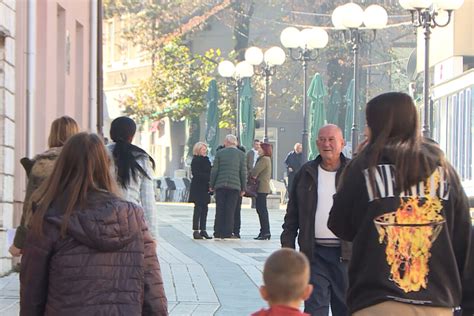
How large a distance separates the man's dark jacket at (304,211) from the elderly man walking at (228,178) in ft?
39.4

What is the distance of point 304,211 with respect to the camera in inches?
313

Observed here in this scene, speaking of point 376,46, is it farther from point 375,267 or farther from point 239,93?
point 375,267

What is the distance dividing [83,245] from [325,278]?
297cm

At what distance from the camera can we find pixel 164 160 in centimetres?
5991

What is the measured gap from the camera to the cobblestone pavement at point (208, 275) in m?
11.5

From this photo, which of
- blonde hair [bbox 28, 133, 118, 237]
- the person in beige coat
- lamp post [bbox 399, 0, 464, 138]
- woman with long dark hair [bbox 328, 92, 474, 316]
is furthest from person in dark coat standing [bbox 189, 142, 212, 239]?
woman with long dark hair [bbox 328, 92, 474, 316]

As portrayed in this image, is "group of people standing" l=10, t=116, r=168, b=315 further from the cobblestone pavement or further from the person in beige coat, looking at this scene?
the person in beige coat

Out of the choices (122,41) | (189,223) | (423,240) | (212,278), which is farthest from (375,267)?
(122,41)

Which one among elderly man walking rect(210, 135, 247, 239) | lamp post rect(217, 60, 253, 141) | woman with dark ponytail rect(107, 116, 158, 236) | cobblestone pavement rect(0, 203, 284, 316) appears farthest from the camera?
lamp post rect(217, 60, 253, 141)

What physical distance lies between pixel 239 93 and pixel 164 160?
20.8 m

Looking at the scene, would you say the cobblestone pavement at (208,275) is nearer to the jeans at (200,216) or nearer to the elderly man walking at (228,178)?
the jeans at (200,216)

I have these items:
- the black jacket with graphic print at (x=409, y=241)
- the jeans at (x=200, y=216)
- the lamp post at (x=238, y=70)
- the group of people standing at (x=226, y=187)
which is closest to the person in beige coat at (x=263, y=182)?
the group of people standing at (x=226, y=187)

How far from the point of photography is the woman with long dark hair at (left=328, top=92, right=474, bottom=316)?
5055 mm

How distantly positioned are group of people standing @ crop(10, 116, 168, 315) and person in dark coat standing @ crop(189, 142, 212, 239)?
1552 centimetres
